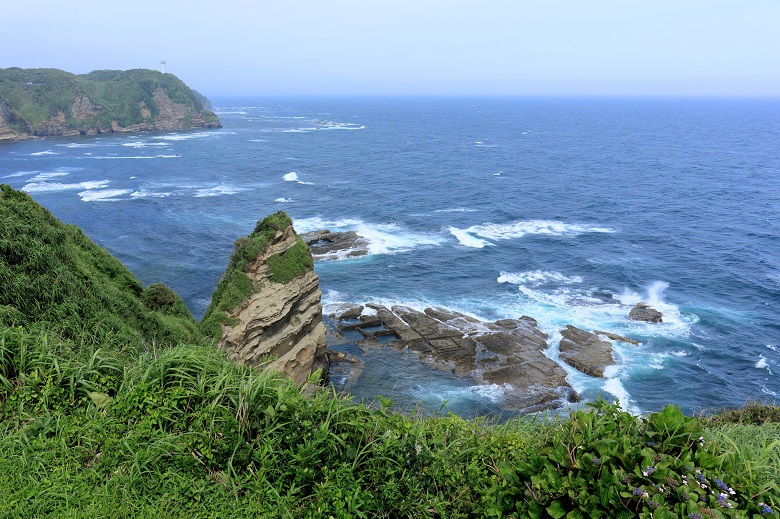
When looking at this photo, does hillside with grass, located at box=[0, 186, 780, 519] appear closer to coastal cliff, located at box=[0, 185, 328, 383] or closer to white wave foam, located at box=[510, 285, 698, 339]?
coastal cliff, located at box=[0, 185, 328, 383]

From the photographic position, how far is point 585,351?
3662 cm

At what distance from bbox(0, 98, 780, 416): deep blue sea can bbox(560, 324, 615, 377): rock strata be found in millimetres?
669

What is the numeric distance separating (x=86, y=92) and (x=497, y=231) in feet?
495

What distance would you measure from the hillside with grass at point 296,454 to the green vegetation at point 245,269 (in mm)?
20546

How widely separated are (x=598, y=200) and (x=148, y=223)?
64.9m

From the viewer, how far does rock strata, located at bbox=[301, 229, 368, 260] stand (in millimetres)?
54562

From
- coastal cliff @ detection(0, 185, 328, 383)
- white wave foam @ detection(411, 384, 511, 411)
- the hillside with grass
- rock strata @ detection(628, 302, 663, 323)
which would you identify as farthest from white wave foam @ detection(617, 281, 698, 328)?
the hillside with grass

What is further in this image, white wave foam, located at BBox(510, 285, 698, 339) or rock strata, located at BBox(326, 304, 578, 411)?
white wave foam, located at BBox(510, 285, 698, 339)

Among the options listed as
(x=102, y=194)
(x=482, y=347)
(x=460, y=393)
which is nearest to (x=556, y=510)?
(x=460, y=393)

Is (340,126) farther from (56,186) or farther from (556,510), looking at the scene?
(556,510)

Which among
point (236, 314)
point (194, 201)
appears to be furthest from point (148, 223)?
point (236, 314)

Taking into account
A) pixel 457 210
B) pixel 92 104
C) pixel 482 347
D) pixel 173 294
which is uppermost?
pixel 92 104

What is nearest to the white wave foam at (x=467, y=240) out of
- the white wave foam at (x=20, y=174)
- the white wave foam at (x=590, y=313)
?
the white wave foam at (x=590, y=313)

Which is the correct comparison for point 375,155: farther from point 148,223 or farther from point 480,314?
point 480,314
